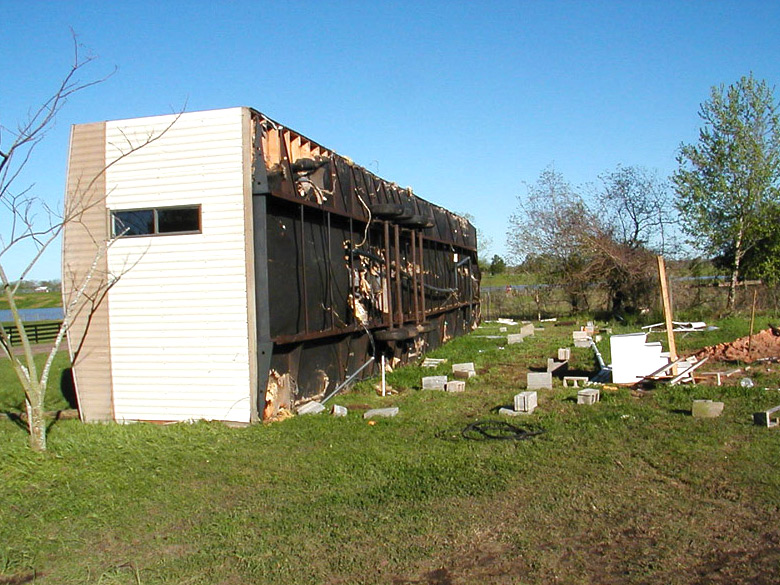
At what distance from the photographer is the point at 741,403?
9.95m

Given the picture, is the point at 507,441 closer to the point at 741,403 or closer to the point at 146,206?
the point at 741,403

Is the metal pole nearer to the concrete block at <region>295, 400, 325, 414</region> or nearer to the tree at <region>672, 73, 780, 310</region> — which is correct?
the concrete block at <region>295, 400, 325, 414</region>

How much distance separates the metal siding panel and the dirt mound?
11.2 metres

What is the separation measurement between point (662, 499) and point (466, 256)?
20052 millimetres

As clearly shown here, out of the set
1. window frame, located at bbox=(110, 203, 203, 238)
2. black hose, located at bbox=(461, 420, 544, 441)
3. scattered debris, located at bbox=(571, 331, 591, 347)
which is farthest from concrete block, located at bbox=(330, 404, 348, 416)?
scattered debris, located at bbox=(571, 331, 591, 347)

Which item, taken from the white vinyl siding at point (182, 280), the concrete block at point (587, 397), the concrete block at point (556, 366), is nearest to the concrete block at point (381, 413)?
the white vinyl siding at point (182, 280)

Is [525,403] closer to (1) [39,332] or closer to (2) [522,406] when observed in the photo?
(2) [522,406]

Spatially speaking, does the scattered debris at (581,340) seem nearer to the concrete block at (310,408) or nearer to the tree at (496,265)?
the concrete block at (310,408)

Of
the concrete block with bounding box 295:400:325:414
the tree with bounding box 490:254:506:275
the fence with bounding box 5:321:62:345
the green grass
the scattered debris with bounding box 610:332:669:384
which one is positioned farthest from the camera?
the tree with bounding box 490:254:506:275

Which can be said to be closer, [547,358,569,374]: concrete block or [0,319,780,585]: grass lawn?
[0,319,780,585]: grass lawn

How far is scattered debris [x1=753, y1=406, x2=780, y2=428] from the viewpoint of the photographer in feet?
27.9

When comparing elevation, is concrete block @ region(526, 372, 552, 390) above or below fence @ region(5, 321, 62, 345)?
below

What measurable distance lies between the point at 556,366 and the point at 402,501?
882 centimetres

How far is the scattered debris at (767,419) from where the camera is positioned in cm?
849
